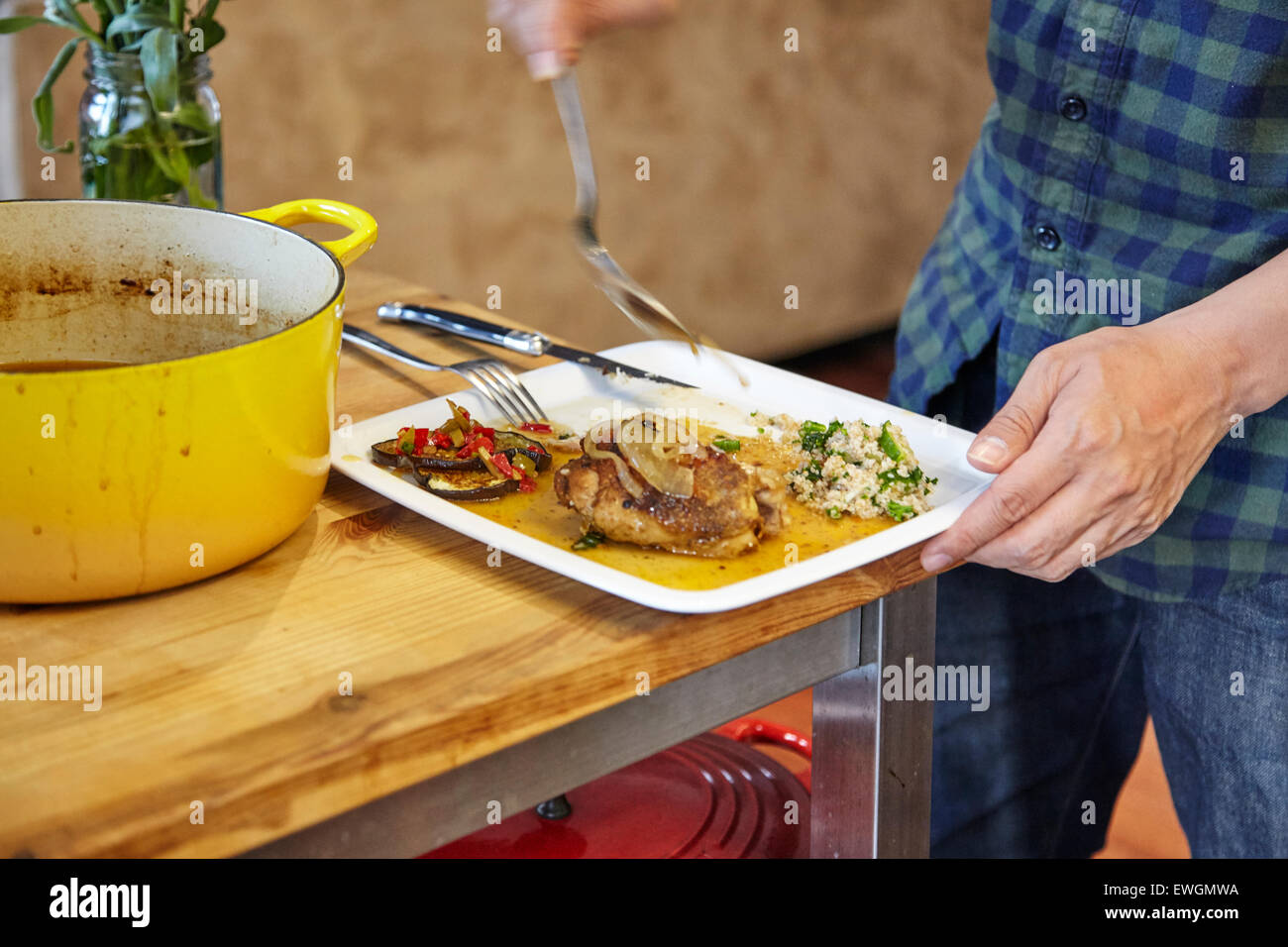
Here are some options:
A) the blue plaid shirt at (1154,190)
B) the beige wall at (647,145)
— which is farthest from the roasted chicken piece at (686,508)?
the beige wall at (647,145)

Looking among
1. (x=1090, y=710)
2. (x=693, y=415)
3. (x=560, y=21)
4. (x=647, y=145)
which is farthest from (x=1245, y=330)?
(x=647, y=145)

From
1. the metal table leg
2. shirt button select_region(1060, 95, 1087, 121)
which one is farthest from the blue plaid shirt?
the metal table leg

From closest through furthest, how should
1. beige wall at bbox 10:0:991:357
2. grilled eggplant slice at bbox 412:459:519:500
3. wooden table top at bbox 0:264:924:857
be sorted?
wooden table top at bbox 0:264:924:857
grilled eggplant slice at bbox 412:459:519:500
beige wall at bbox 10:0:991:357

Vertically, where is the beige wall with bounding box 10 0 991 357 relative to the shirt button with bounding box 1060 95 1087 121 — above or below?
below

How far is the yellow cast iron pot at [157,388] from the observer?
2.00ft

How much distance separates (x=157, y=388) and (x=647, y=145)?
2.50m

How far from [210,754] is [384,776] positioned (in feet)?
0.24

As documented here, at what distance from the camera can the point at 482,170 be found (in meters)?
2.73

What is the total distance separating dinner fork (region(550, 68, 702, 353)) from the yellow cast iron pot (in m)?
0.14

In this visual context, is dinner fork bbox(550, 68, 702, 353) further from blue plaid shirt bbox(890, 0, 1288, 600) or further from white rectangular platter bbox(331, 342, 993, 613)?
blue plaid shirt bbox(890, 0, 1288, 600)

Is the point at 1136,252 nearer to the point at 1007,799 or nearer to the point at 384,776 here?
the point at 1007,799

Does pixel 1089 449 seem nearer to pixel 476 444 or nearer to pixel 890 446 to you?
pixel 890 446


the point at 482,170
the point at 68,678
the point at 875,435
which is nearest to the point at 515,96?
the point at 482,170

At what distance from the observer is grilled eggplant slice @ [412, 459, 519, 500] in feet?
2.57
